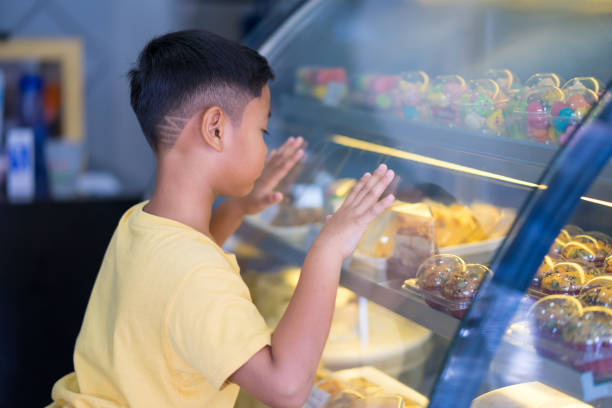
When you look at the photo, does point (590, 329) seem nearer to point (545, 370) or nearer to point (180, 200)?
point (545, 370)

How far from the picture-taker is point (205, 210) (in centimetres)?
101

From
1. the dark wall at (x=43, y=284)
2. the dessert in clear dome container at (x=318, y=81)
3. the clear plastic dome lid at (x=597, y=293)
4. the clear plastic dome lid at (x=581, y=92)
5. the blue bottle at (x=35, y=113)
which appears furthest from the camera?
the blue bottle at (x=35, y=113)

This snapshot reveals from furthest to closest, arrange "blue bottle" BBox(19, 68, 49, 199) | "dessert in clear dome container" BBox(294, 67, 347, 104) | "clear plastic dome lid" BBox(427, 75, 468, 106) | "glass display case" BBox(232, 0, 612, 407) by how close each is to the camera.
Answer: "blue bottle" BBox(19, 68, 49, 199)
"dessert in clear dome container" BBox(294, 67, 347, 104)
"clear plastic dome lid" BBox(427, 75, 468, 106)
"glass display case" BBox(232, 0, 612, 407)

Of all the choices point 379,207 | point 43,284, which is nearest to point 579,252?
point 379,207

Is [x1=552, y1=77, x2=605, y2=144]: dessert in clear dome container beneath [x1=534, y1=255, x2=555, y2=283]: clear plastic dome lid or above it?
above

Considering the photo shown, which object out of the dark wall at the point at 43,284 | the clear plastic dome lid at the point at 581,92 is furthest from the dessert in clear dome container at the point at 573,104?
the dark wall at the point at 43,284

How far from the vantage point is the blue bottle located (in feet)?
7.79

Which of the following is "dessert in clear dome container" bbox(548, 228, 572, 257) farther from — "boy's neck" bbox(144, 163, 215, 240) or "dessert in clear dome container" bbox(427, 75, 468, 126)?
"boy's neck" bbox(144, 163, 215, 240)

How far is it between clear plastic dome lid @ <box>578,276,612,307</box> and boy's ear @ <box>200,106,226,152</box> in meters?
0.55

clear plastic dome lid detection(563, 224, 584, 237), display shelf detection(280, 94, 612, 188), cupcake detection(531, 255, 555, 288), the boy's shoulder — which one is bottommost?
the boy's shoulder

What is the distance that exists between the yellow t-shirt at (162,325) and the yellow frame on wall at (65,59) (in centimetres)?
156

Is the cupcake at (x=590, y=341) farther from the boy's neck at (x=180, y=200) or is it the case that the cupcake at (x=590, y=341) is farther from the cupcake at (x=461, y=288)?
the boy's neck at (x=180, y=200)

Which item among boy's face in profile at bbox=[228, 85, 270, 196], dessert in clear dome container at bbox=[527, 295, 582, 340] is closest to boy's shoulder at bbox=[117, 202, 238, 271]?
boy's face in profile at bbox=[228, 85, 270, 196]

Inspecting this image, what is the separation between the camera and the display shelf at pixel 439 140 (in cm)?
97
